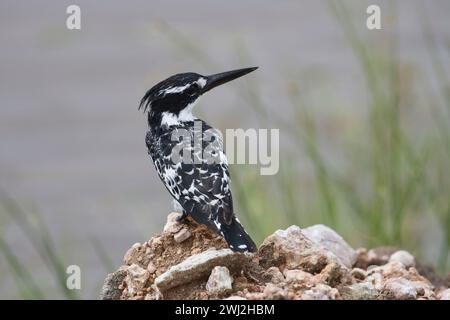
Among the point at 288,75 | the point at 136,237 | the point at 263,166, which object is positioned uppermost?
the point at 288,75

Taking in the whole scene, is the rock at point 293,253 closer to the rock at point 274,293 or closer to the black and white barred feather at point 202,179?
the black and white barred feather at point 202,179

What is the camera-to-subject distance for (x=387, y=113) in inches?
279

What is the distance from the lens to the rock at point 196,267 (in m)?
4.39

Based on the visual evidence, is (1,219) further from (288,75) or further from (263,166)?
(288,75)

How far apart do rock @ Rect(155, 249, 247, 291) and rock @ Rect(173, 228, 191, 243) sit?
1.33 ft

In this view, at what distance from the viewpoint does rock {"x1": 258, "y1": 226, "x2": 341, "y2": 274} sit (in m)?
4.85

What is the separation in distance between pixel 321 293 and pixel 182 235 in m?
0.94

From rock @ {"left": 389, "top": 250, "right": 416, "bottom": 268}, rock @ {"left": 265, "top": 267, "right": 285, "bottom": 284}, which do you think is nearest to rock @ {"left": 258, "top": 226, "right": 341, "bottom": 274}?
rock @ {"left": 265, "top": 267, "right": 285, "bottom": 284}

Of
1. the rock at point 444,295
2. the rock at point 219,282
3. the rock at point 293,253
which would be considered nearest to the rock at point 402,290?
the rock at point 444,295

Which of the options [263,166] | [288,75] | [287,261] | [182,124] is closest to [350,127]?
[288,75]

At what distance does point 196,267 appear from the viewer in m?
4.43
